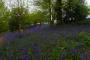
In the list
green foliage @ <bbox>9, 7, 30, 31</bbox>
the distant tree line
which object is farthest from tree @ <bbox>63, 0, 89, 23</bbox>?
green foliage @ <bbox>9, 7, 30, 31</bbox>

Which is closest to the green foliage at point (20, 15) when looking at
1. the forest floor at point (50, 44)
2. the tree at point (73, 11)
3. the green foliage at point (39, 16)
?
the green foliage at point (39, 16)

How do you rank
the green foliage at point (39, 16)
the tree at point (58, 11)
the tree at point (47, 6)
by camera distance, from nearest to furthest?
the tree at point (47, 6) < the tree at point (58, 11) < the green foliage at point (39, 16)

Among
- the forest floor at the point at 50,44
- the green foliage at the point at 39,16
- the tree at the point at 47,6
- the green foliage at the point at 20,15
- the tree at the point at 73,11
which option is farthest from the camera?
the green foliage at the point at 20,15

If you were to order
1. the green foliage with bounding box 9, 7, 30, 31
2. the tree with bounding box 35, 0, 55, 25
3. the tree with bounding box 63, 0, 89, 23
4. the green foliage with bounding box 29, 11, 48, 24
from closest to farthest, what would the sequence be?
the tree with bounding box 35, 0, 55, 25 < the tree with bounding box 63, 0, 89, 23 < the green foliage with bounding box 29, 11, 48, 24 < the green foliage with bounding box 9, 7, 30, 31

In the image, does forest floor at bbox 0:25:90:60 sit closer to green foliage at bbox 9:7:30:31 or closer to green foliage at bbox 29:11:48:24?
green foliage at bbox 29:11:48:24

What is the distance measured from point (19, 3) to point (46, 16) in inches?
148

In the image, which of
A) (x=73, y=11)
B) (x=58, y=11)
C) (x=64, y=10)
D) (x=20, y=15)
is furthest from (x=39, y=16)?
(x=73, y=11)

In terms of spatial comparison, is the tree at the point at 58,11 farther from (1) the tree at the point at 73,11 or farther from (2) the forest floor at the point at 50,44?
(2) the forest floor at the point at 50,44

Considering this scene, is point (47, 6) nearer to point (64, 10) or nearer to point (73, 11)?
point (64, 10)

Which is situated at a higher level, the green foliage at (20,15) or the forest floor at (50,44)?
the forest floor at (50,44)

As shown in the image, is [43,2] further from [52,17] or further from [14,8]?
[14,8]

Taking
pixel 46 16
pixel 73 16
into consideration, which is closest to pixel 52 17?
pixel 46 16

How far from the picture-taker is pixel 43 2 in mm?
24656

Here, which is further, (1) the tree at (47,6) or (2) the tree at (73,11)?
(2) the tree at (73,11)
